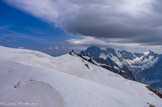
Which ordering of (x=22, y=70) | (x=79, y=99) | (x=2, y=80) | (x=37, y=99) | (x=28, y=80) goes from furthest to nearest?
1. (x=22, y=70)
2. (x=28, y=80)
3. (x=2, y=80)
4. (x=79, y=99)
5. (x=37, y=99)

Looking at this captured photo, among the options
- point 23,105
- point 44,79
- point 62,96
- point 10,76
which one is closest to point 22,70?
point 10,76

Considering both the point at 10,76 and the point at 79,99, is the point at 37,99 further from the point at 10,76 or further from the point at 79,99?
the point at 10,76

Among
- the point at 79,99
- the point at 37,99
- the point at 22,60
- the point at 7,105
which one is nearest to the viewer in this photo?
the point at 7,105

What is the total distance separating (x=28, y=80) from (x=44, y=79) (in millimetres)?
1883

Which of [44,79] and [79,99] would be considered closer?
[79,99]

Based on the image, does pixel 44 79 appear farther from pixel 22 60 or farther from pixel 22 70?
pixel 22 60

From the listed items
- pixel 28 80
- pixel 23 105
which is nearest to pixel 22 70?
pixel 28 80

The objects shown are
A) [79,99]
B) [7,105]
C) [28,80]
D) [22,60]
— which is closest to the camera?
[7,105]

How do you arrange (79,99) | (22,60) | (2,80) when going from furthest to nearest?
1. (22,60)
2. (2,80)
3. (79,99)

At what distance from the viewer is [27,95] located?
10.4 m

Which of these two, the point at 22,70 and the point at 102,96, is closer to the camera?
the point at 102,96

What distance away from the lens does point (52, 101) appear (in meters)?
10.4

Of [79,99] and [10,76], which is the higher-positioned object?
[10,76]

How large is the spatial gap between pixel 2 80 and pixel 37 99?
18.1ft
